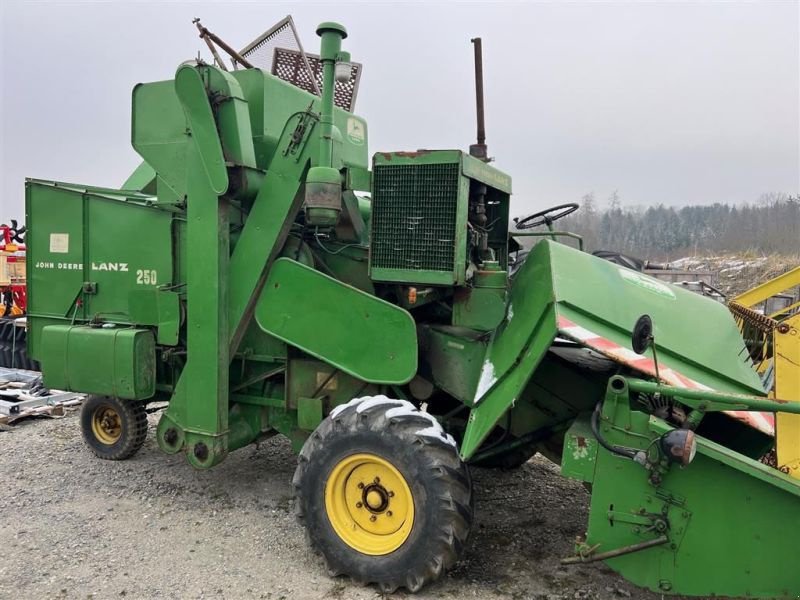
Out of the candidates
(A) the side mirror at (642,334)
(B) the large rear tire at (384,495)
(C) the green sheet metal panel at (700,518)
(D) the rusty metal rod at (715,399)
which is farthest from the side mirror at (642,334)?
(B) the large rear tire at (384,495)

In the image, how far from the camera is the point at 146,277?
4535 mm

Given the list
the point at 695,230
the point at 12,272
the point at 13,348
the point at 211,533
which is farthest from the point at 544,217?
the point at 695,230

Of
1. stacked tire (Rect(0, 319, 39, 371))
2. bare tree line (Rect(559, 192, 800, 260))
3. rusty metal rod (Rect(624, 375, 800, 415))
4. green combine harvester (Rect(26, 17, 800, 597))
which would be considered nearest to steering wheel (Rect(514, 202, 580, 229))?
green combine harvester (Rect(26, 17, 800, 597))

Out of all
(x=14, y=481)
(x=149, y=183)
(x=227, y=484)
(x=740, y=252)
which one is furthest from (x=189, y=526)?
(x=740, y=252)

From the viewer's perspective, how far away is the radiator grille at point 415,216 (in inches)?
134

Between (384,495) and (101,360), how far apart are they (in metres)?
2.46

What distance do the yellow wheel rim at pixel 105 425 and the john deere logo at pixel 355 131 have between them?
299 cm

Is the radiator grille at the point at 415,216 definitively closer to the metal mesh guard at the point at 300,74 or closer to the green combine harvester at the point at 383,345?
the green combine harvester at the point at 383,345

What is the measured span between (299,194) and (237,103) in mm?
689

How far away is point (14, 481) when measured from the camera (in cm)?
465

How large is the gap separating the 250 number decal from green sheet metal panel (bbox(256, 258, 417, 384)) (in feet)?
3.68

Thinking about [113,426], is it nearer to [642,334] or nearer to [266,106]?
[266,106]

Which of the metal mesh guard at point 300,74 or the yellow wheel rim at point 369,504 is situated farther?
the metal mesh guard at point 300,74

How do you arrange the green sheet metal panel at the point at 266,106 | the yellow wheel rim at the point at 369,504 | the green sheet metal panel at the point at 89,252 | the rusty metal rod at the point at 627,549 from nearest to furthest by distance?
1. the rusty metal rod at the point at 627,549
2. the yellow wheel rim at the point at 369,504
3. the green sheet metal panel at the point at 266,106
4. the green sheet metal panel at the point at 89,252
